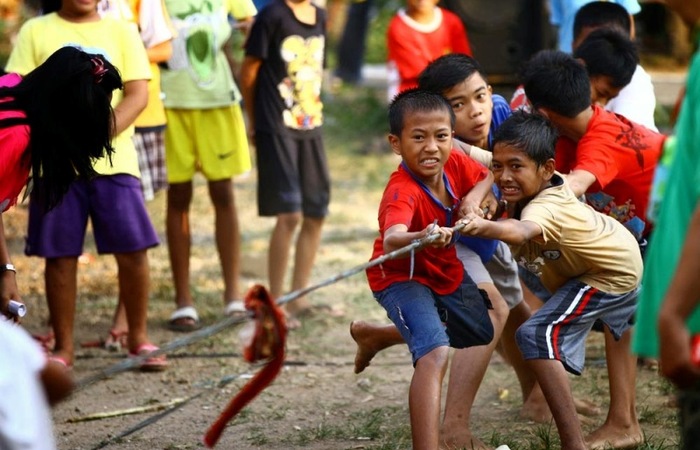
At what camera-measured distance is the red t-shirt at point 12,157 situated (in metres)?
3.85

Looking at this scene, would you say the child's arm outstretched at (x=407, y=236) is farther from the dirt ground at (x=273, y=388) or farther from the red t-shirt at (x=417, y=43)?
the red t-shirt at (x=417, y=43)

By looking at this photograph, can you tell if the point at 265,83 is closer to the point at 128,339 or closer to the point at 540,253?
the point at 128,339

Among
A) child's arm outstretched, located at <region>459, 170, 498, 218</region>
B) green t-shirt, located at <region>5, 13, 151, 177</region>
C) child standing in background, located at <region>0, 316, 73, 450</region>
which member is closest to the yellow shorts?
green t-shirt, located at <region>5, 13, 151, 177</region>

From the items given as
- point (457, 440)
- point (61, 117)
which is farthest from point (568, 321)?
point (61, 117)

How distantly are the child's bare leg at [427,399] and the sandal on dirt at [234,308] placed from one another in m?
2.55

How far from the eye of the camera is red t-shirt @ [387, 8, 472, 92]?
714cm

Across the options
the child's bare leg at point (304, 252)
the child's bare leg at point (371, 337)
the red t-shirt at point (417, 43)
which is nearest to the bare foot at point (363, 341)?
the child's bare leg at point (371, 337)

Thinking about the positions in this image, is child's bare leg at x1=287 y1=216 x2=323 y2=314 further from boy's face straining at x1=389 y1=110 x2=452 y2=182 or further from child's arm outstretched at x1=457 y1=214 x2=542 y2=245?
child's arm outstretched at x1=457 y1=214 x2=542 y2=245

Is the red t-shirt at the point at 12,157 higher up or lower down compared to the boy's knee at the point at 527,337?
higher up

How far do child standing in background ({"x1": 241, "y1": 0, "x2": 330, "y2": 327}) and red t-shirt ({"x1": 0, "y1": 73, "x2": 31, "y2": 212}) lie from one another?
2.38 m

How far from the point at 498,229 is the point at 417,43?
140 inches

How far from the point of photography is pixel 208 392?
17.3 feet

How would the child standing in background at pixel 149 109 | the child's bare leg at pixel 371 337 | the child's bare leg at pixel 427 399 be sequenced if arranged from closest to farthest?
the child's bare leg at pixel 427 399
the child's bare leg at pixel 371 337
the child standing in background at pixel 149 109

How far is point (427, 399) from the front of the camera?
3871mm
